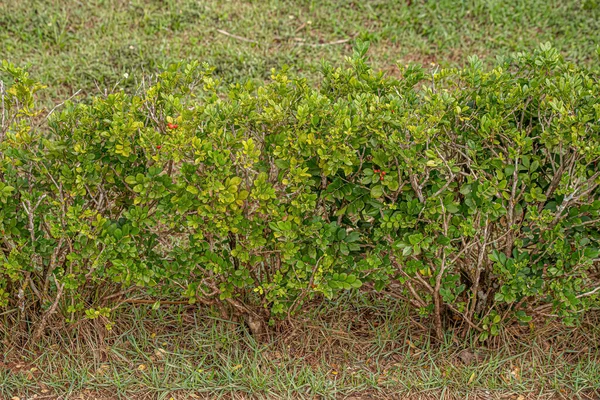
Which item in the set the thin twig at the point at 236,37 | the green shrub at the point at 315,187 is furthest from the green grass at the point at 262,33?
the green shrub at the point at 315,187

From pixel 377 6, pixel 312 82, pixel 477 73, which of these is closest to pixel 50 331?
pixel 477 73

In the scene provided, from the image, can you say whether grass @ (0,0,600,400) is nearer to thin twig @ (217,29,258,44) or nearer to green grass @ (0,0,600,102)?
green grass @ (0,0,600,102)

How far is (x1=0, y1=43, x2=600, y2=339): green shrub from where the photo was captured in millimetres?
2818

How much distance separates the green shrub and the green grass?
306 centimetres

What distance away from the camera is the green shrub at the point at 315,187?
9.25 feet

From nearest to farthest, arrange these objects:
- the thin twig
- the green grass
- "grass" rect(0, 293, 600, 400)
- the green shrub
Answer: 1. the green shrub
2. "grass" rect(0, 293, 600, 400)
3. the green grass
4. the thin twig

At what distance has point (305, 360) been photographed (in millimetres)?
3338

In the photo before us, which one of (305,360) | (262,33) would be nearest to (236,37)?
(262,33)

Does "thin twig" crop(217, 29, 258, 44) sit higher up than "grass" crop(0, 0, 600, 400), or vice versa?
"grass" crop(0, 0, 600, 400)

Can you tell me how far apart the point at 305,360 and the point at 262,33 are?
4.20 meters

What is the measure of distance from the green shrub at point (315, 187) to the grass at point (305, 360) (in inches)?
8.6

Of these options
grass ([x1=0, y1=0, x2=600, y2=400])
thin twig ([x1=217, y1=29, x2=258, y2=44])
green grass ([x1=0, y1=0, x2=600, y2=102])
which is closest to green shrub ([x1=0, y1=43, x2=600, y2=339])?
grass ([x1=0, y1=0, x2=600, y2=400])

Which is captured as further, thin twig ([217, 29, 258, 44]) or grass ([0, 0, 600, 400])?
thin twig ([217, 29, 258, 44])

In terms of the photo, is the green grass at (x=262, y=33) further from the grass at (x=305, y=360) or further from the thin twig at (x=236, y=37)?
the grass at (x=305, y=360)
